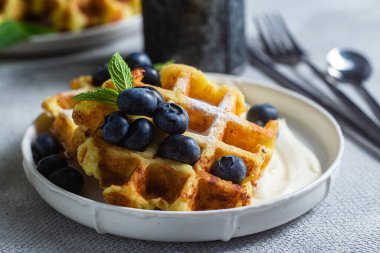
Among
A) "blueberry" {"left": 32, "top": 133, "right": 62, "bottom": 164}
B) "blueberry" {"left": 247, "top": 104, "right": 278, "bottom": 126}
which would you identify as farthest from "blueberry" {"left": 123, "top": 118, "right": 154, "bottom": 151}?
"blueberry" {"left": 247, "top": 104, "right": 278, "bottom": 126}


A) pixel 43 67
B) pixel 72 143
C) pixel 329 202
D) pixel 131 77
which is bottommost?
pixel 43 67

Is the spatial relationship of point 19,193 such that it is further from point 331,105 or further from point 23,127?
point 331,105

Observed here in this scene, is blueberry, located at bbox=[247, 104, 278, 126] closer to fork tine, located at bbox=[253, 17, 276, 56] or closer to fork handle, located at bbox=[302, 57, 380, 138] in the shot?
fork handle, located at bbox=[302, 57, 380, 138]

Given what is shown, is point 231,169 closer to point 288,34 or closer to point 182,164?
point 182,164

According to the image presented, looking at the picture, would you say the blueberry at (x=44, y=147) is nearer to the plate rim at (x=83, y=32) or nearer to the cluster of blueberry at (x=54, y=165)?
the cluster of blueberry at (x=54, y=165)

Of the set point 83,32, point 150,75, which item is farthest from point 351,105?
point 83,32

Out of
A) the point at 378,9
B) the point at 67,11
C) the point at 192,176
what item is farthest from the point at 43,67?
the point at 378,9

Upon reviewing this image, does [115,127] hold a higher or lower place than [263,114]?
higher
